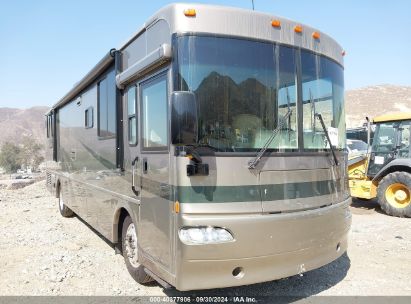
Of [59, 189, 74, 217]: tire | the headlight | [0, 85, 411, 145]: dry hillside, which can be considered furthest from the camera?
[0, 85, 411, 145]: dry hillside

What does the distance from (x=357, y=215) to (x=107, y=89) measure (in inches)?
276

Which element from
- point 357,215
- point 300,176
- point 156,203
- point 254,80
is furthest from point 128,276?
point 357,215

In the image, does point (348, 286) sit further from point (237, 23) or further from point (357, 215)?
point (357, 215)

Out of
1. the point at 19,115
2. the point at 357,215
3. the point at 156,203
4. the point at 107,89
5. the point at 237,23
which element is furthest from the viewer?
the point at 19,115

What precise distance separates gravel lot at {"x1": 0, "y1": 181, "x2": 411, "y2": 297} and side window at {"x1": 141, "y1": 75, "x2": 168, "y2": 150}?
1.77 meters

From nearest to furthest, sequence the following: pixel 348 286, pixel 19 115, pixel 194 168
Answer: pixel 194 168 < pixel 348 286 < pixel 19 115

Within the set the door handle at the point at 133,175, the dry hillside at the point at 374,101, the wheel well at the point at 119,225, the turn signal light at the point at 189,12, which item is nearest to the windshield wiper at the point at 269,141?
the turn signal light at the point at 189,12

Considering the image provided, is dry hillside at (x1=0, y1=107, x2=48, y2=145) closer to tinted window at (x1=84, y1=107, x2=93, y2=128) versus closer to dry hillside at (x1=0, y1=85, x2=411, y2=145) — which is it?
dry hillside at (x1=0, y1=85, x2=411, y2=145)

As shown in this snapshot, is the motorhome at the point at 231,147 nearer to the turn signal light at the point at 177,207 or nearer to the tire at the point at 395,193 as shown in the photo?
the turn signal light at the point at 177,207

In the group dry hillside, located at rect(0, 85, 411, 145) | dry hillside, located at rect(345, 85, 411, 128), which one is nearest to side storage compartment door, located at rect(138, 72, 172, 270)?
dry hillside, located at rect(0, 85, 411, 145)

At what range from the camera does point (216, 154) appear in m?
3.60

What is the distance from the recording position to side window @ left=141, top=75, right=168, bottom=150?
390 centimetres

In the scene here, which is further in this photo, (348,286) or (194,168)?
(348,286)

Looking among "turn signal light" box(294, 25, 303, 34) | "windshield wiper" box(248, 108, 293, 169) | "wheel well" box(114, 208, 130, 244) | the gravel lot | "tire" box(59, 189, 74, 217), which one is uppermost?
"turn signal light" box(294, 25, 303, 34)
